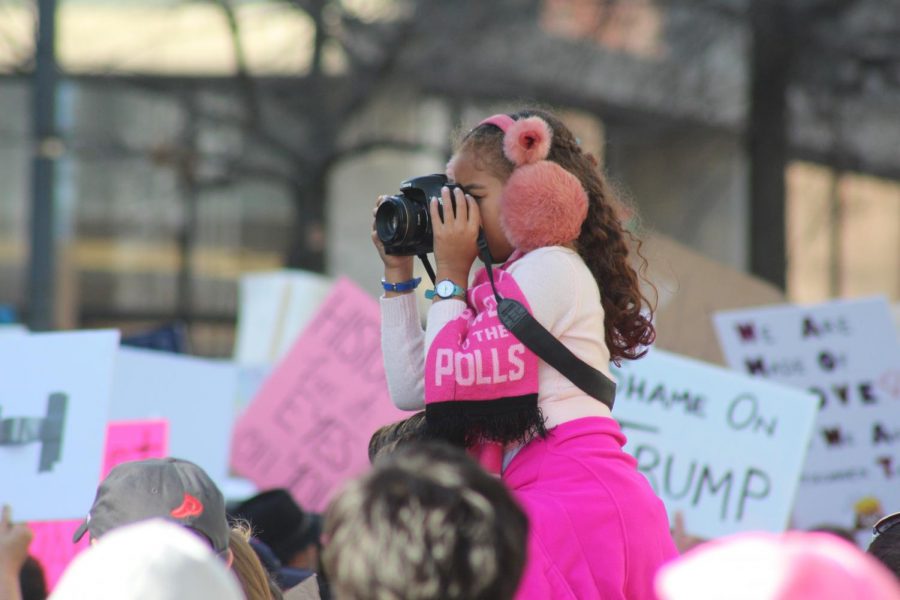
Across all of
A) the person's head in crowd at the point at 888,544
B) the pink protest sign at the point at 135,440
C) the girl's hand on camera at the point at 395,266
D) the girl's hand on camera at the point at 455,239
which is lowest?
the pink protest sign at the point at 135,440

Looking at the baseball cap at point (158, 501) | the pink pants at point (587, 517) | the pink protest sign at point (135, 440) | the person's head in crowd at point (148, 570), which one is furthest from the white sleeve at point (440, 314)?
the pink protest sign at point (135, 440)

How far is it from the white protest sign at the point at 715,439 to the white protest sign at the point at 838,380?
0.97 metres

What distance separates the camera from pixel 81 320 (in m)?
16.9

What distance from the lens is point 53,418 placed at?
12.8 ft

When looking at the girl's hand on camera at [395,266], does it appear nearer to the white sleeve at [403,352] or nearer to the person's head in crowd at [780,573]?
the white sleeve at [403,352]

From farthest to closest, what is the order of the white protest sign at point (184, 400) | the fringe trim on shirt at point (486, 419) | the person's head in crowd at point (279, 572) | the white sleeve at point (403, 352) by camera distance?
the white protest sign at point (184, 400)
the person's head in crowd at point (279, 572)
the white sleeve at point (403, 352)
the fringe trim on shirt at point (486, 419)

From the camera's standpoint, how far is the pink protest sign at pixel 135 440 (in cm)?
459

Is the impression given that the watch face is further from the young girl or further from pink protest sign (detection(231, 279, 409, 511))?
pink protest sign (detection(231, 279, 409, 511))

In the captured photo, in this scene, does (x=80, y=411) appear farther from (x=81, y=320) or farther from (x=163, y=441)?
(x=81, y=320)

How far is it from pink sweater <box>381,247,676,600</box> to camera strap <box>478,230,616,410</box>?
2 centimetres

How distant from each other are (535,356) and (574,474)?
225 millimetres

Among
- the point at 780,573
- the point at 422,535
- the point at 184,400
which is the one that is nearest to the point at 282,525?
the point at 184,400

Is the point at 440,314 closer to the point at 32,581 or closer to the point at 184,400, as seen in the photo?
the point at 32,581

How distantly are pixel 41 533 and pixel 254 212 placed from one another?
12648 millimetres
